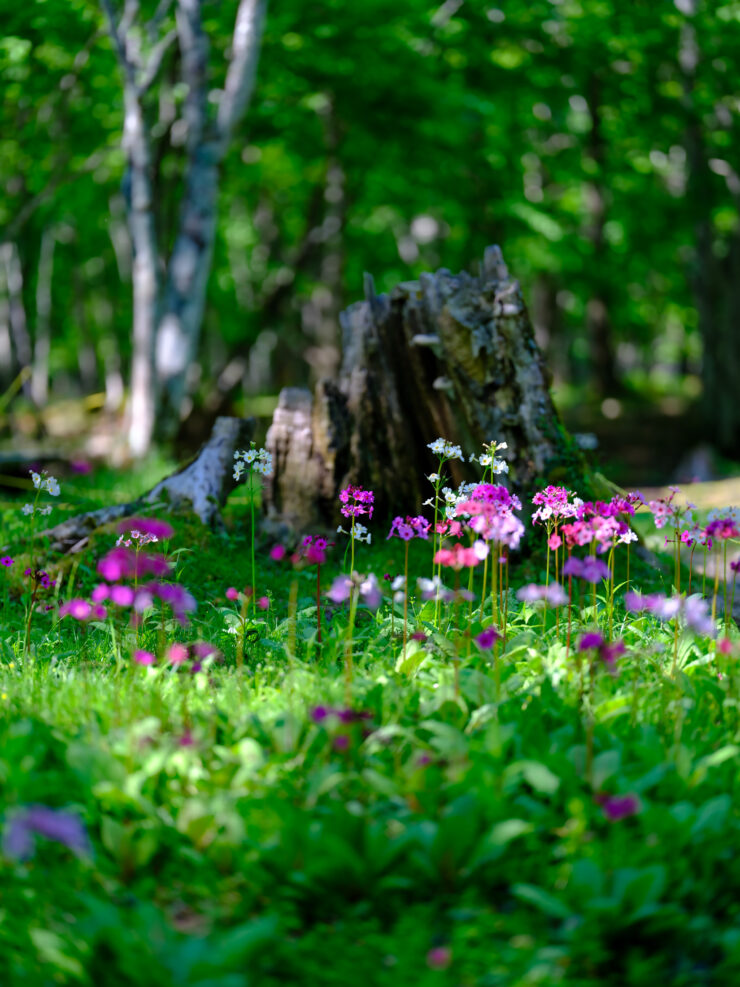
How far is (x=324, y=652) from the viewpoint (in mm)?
3914

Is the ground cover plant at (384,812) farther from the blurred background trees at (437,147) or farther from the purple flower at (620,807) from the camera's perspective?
the blurred background trees at (437,147)

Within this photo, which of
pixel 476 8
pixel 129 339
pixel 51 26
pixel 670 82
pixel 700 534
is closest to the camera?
pixel 700 534

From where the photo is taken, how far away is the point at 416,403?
21.8 feet

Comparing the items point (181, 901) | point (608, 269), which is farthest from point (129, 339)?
point (181, 901)

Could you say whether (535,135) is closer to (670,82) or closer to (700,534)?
(670,82)

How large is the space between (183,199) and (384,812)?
10.00 metres

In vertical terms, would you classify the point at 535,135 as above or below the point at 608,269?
above

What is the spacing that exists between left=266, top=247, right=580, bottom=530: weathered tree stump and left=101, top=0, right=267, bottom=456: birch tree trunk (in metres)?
4.98

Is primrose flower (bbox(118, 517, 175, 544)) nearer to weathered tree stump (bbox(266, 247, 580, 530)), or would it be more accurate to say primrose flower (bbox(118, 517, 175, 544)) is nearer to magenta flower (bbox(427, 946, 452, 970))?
magenta flower (bbox(427, 946, 452, 970))

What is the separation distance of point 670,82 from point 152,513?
15233mm

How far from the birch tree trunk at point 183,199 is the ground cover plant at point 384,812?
26.1 ft

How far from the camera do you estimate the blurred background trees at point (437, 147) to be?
43.0 ft

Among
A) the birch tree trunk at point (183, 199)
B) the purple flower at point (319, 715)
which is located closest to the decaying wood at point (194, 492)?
the purple flower at point (319, 715)


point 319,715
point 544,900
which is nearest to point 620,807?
point 544,900
